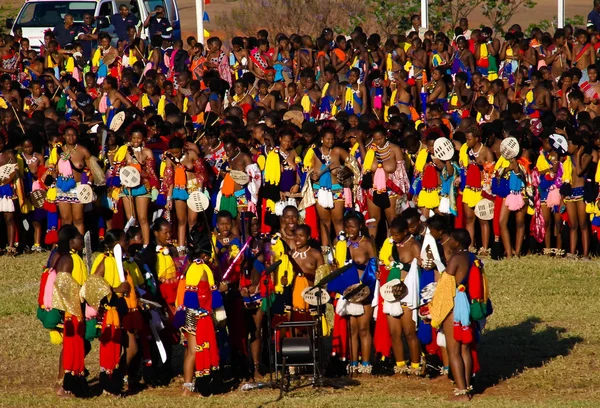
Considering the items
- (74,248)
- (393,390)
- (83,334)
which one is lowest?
(393,390)

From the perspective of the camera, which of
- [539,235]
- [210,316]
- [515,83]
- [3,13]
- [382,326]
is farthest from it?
[3,13]

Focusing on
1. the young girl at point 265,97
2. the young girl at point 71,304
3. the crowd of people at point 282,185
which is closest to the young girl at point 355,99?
the crowd of people at point 282,185

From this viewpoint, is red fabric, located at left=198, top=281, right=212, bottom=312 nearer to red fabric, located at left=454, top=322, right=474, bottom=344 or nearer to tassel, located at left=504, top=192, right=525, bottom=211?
red fabric, located at left=454, top=322, right=474, bottom=344

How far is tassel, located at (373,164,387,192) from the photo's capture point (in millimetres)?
16172

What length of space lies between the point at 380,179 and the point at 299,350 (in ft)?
19.1

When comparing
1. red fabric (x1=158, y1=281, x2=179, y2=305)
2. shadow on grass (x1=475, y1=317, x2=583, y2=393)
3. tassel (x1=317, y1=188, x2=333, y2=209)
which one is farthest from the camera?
tassel (x1=317, y1=188, x2=333, y2=209)

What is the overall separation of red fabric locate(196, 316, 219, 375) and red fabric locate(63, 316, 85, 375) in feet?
3.26

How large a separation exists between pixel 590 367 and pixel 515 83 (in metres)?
9.35

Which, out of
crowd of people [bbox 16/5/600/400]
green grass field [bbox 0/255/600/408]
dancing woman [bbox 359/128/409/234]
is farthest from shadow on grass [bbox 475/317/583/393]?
dancing woman [bbox 359/128/409/234]

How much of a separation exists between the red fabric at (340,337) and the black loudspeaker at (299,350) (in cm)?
73

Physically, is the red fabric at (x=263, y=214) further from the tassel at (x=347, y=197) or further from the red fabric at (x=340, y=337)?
the red fabric at (x=340, y=337)

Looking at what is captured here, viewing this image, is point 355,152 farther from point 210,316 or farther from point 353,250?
point 210,316

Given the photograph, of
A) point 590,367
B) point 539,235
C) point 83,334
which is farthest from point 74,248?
point 539,235

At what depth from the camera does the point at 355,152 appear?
54.4 feet
